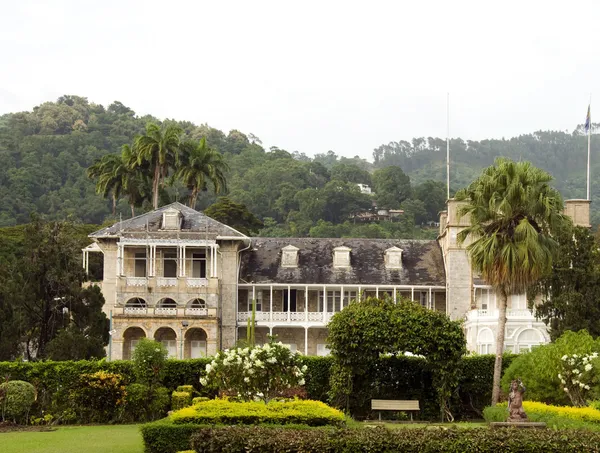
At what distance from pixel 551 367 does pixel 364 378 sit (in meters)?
6.61

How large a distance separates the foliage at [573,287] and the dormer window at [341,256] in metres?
14.5

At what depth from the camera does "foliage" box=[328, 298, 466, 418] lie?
3797cm

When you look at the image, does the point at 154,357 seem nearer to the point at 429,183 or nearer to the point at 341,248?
the point at 341,248

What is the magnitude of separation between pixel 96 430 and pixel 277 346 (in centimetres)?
616

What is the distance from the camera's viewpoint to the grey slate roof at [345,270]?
198 ft

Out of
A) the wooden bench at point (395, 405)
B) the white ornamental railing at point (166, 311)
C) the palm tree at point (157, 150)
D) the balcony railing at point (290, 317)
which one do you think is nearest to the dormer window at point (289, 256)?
the balcony railing at point (290, 317)

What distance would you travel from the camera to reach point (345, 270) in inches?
2405

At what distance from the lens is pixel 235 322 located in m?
59.2

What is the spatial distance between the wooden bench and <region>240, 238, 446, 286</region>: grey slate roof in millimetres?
21232

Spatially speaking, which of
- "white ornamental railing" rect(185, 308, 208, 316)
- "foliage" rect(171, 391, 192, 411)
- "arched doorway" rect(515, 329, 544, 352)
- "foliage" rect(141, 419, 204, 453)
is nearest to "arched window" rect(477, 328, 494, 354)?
"arched doorway" rect(515, 329, 544, 352)

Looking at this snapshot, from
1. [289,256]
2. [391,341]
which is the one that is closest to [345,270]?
[289,256]

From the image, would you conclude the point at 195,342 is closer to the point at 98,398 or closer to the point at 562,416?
the point at 98,398

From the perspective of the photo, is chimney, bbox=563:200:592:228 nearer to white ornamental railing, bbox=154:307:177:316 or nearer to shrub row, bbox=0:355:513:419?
shrub row, bbox=0:355:513:419

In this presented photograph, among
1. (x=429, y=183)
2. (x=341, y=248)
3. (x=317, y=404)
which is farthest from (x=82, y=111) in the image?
(x=317, y=404)
